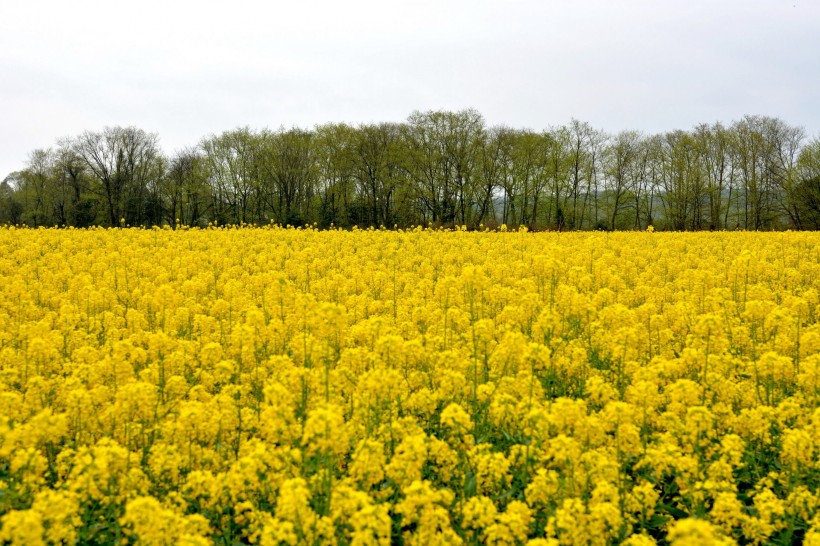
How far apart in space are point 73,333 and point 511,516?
6645mm

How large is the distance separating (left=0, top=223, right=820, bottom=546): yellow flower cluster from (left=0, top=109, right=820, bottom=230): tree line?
4557cm

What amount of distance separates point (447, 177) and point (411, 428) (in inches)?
2065

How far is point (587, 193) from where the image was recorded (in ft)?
206

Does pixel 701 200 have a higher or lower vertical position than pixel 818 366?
higher

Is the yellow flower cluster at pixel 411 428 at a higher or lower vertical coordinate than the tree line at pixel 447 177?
lower

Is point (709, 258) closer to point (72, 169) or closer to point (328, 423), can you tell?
point (328, 423)

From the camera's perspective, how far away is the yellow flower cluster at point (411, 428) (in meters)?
3.56

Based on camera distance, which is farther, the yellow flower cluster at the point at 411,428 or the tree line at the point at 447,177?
the tree line at the point at 447,177

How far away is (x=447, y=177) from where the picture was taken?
55.8 m

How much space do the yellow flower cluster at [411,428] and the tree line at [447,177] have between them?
4557 centimetres

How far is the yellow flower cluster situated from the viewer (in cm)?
356

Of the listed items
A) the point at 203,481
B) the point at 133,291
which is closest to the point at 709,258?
the point at 133,291

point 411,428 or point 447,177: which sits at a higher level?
point 447,177

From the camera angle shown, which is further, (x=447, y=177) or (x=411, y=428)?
(x=447, y=177)
